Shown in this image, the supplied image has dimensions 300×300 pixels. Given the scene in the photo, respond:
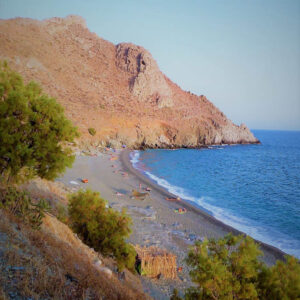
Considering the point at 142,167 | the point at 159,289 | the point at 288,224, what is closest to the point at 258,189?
the point at 288,224

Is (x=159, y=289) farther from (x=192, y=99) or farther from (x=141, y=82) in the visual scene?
(x=192, y=99)

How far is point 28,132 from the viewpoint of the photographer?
361 inches

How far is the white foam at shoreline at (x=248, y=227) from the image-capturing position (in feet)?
57.5

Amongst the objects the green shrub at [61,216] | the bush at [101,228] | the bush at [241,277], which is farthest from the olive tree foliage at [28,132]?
the bush at [241,277]

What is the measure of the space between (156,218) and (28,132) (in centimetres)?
1388

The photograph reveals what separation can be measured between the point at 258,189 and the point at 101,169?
25728 millimetres

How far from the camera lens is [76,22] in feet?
293

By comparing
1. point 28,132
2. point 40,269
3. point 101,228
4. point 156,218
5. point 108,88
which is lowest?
point 156,218

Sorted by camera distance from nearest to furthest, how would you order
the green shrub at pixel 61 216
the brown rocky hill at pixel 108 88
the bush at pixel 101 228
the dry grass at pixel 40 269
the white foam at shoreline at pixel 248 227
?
the dry grass at pixel 40 269, the bush at pixel 101 228, the green shrub at pixel 61 216, the white foam at shoreline at pixel 248 227, the brown rocky hill at pixel 108 88

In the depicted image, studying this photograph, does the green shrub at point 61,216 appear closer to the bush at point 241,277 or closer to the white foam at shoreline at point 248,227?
the bush at point 241,277

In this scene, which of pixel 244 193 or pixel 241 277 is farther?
pixel 244 193

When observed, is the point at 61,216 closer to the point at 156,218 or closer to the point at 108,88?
the point at 156,218

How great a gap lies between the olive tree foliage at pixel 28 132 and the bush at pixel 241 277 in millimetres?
7413

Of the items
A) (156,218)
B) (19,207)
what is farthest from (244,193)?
(19,207)
